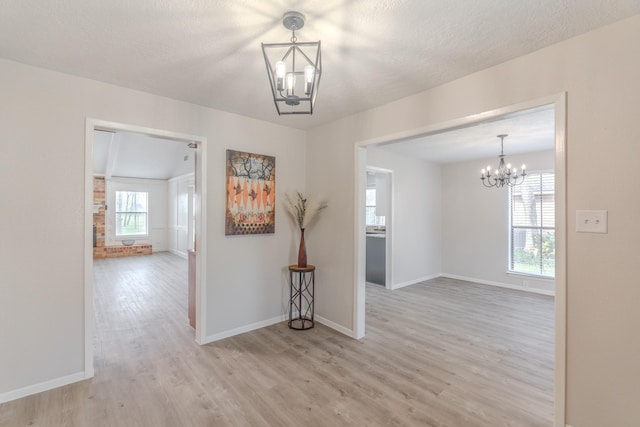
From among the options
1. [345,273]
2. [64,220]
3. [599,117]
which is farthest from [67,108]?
[599,117]

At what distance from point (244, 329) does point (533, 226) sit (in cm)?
516

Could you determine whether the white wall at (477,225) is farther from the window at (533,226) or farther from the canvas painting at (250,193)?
the canvas painting at (250,193)

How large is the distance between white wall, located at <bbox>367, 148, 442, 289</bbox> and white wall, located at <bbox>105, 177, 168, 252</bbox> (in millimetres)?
7844

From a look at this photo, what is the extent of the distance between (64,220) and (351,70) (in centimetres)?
259

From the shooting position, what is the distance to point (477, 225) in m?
5.96

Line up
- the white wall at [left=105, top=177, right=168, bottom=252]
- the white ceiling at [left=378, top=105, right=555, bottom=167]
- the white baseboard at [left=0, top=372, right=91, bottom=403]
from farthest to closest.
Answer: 1. the white wall at [left=105, top=177, right=168, bottom=252]
2. the white ceiling at [left=378, top=105, right=555, bottom=167]
3. the white baseboard at [left=0, top=372, right=91, bottom=403]

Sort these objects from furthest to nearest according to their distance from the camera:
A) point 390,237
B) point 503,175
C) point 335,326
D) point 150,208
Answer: point 150,208
point 390,237
point 503,175
point 335,326

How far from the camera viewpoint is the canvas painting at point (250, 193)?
11.0 ft

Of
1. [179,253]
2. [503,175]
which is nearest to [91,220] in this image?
[503,175]

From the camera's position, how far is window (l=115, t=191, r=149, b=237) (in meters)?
9.22

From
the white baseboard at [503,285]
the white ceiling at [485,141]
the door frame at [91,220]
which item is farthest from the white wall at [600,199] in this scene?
the white baseboard at [503,285]

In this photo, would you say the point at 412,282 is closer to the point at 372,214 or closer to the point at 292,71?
the point at 372,214

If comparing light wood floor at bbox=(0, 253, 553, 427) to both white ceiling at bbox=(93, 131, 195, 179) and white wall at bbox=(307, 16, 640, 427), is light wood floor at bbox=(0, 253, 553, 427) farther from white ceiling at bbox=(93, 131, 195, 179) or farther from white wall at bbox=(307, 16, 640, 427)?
white ceiling at bbox=(93, 131, 195, 179)

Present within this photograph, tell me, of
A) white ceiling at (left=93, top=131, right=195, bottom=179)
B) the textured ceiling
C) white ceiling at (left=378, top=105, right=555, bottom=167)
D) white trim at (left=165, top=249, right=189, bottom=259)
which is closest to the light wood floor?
white ceiling at (left=378, top=105, right=555, bottom=167)
